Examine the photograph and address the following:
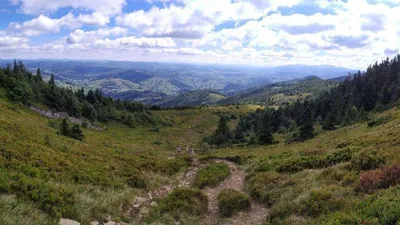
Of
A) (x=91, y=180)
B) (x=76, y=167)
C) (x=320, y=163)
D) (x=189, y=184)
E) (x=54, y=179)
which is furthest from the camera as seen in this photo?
(x=189, y=184)

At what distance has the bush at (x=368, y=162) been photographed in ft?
50.6

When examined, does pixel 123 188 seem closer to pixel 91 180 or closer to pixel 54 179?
pixel 91 180

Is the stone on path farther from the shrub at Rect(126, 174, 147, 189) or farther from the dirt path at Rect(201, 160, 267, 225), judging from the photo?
the shrub at Rect(126, 174, 147, 189)

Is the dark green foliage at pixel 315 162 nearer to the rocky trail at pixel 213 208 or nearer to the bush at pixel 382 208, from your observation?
the rocky trail at pixel 213 208

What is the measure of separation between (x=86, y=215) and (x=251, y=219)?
24.6 feet

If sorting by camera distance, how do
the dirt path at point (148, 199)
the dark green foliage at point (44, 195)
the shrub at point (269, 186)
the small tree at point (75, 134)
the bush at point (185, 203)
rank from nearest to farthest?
the dark green foliage at point (44, 195) → the dirt path at point (148, 199) → the bush at point (185, 203) → the shrub at point (269, 186) → the small tree at point (75, 134)

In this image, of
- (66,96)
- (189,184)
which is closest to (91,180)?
(189,184)

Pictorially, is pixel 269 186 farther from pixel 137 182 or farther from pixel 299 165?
pixel 137 182

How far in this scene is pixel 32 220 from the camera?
952 centimetres

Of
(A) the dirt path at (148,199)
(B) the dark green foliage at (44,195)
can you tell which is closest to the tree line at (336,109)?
(A) the dirt path at (148,199)

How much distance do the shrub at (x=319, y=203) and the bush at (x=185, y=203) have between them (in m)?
5.39

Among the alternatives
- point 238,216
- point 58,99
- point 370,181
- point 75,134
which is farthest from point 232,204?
point 58,99

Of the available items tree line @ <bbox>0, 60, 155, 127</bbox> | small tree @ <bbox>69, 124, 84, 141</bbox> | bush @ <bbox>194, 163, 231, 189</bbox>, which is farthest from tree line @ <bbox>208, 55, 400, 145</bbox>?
bush @ <bbox>194, 163, 231, 189</bbox>

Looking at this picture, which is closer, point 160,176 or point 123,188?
point 123,188
